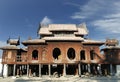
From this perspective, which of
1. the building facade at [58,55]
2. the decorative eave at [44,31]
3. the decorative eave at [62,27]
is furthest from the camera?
the decorative eave at [44,31]

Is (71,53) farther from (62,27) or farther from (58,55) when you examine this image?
(62,27)

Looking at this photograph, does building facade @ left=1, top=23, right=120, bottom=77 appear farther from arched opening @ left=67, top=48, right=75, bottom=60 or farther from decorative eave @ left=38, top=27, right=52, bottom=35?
decorative eave @ left=38, top=27, right=52, bottom=35

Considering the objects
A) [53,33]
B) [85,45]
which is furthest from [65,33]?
[85,45]

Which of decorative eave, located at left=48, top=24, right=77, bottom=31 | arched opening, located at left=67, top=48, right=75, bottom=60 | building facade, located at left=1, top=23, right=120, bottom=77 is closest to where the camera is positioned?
building facade, located at left=1, top=23, right=120, bottom=77

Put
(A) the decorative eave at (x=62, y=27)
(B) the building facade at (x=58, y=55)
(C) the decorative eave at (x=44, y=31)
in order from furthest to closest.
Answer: (C) the decorative eave at (x=44, y=31) < (A) the decorative eave at (x=62, y=27) < (B) the building facade at (x=58, y=55)

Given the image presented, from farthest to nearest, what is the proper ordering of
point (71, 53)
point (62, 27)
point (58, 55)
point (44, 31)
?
point (44, 31) < point (62, 27) < point (58, 55) < point (71, 53)

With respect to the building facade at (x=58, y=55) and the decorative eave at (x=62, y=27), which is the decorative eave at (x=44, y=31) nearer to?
the decorative eave at (x=62, y=27)

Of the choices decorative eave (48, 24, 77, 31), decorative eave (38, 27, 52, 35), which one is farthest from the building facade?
decorative eave (38, 27, 52, 35)

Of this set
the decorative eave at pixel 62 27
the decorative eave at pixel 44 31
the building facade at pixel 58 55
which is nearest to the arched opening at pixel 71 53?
the building facade at pixel 58 55

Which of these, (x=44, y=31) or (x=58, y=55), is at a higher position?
(x=44, y=31)

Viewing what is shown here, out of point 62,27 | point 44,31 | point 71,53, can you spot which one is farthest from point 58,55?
point 44,31

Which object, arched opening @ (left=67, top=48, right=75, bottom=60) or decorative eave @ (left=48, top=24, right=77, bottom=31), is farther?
decorative eave @ (left=48, top=24, right=77, bottom=31)

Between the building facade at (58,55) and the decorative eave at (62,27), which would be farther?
the decorative eave at (62,27)

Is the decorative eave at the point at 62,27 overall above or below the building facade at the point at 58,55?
above
